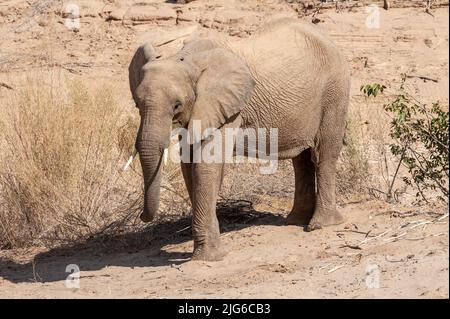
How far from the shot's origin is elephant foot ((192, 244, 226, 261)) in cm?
845

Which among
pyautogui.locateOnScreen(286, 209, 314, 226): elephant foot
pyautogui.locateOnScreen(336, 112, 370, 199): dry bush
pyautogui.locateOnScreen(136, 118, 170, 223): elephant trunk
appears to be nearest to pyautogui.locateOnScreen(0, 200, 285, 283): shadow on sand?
pyautogui.locateOnScreen(286, 209, 314, 226): elephant foot

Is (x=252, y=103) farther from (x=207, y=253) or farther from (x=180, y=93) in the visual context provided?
(x=207, y=253)

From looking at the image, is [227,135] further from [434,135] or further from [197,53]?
[434,135]

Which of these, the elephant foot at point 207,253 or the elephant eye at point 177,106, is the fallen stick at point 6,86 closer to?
the elephant foot at point 207,253

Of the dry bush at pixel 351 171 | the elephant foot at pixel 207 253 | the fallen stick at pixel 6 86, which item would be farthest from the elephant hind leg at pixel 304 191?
the fallen stick at pixel 6 86

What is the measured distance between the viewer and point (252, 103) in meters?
8.74

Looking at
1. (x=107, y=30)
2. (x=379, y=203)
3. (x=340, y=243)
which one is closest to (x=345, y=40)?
(x=107, y=30)

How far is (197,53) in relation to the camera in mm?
8281

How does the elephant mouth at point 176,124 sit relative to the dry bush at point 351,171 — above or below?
above

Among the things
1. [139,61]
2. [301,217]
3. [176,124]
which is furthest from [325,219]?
[139,61]

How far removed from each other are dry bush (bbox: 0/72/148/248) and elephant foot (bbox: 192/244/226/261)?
5.05 ft

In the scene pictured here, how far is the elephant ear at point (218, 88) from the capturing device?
26.8ft

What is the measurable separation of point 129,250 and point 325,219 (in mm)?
1790

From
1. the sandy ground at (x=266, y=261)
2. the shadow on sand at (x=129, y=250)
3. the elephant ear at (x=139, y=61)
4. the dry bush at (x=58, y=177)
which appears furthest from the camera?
the dry bush at (x=58, y=177)
